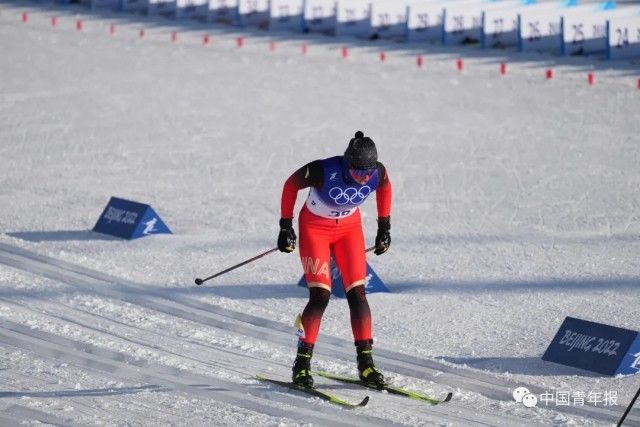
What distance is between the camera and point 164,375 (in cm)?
866

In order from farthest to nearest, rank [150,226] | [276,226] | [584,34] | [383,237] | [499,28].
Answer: [499,28] → [584,34] → [276,226] → [150,226] → [383,237]

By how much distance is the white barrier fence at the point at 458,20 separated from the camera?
23.7m

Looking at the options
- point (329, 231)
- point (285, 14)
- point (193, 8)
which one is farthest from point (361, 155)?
point (193, 8)

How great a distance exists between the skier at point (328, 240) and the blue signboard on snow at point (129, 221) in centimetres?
467

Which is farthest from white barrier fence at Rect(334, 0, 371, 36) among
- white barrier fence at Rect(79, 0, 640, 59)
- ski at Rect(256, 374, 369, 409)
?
ski at Rect(256, 374, 369, 409)

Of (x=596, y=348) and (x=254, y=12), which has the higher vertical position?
(x=254, y=12)

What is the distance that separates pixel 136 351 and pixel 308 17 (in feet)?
61.0

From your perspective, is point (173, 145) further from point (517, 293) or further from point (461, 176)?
point (517, 293)

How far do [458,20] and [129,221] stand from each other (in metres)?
14.0

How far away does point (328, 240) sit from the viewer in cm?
834

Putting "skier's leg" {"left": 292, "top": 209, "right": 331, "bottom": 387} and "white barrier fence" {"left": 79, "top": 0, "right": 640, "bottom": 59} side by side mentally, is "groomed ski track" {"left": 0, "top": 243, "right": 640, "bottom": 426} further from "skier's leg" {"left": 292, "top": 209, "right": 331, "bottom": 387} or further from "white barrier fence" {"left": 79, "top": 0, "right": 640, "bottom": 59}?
"white barrier fence" {"left": 79, "top": 0, "right": 640, "bottom": 59}

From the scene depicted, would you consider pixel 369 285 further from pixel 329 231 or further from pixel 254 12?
pixel 254 12

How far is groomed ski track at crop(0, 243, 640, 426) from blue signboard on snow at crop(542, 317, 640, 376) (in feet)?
2.28

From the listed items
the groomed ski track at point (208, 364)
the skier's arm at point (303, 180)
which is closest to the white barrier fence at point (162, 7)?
the groomed ski track at point (208, 364)
